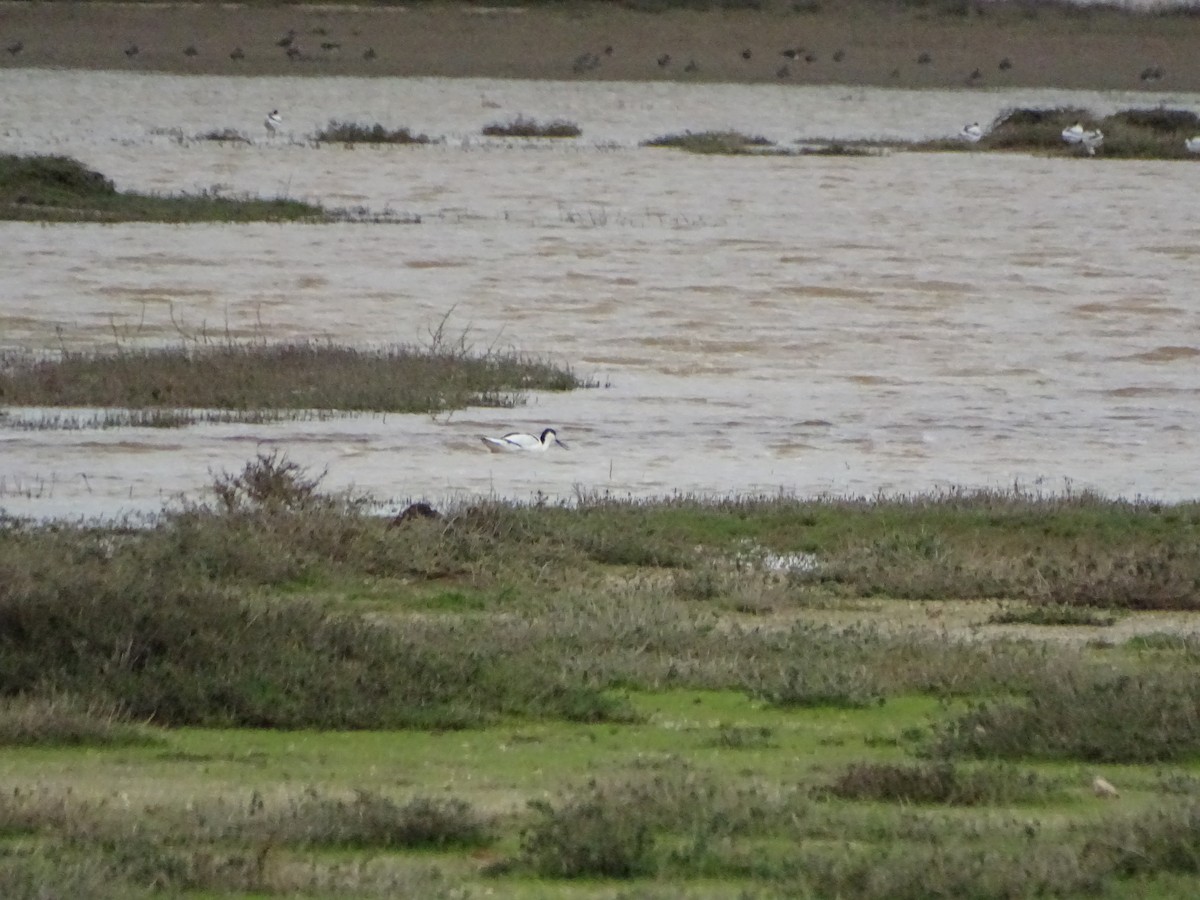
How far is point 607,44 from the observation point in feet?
231

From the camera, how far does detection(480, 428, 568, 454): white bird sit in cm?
1426

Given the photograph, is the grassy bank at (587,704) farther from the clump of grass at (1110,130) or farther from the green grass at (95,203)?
the clump of grass at (1110,130)

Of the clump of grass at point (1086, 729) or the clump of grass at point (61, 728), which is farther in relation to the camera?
the clump of grass at point (1086, 729)

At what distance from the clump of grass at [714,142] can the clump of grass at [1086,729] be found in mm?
37717

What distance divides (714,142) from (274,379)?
30323mm

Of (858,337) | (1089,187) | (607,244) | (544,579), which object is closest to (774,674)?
(544,579)

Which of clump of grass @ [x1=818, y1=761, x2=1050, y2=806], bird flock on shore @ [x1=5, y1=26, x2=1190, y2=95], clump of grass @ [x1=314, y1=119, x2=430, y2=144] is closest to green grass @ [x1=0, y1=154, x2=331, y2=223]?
clump of grass @ [x1=314, y1=119, x2=430, y2=144]

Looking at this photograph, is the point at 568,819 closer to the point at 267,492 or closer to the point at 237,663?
the point at 237,663

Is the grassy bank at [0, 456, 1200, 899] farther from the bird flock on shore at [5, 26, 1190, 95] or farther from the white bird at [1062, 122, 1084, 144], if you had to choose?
the bird flock on shore at [5, 26, 1190, 95]

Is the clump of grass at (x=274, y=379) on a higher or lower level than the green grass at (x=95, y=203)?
lower

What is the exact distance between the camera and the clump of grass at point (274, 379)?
16188 millimetres

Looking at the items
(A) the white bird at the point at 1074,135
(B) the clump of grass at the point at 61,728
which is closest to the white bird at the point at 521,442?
(B) the clump of grass at the point at 61,728

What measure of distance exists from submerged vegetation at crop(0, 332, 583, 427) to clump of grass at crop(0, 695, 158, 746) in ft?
26.1

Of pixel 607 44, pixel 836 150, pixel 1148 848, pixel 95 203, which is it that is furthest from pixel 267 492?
pixel 607 44
